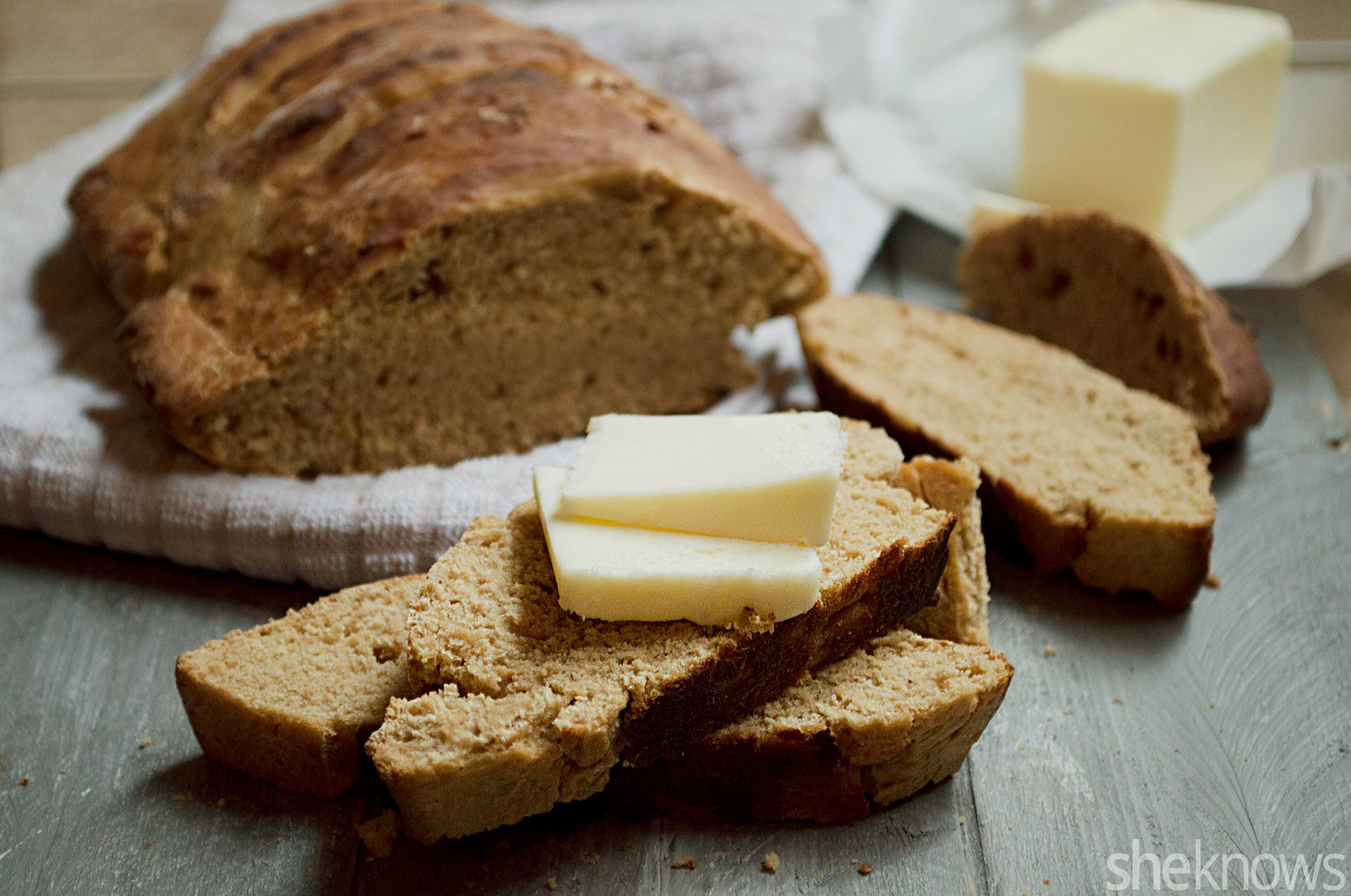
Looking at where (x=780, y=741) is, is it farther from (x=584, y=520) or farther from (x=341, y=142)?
(x=341, y=142)

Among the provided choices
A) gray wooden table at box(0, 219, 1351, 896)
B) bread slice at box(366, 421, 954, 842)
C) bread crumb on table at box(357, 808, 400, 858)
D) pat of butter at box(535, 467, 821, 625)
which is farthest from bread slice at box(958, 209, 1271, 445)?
bread crumb on table at box(357, 808, 400, 858)

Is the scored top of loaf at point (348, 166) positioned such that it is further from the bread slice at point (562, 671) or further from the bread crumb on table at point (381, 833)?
the bread crumb on table at point (381, 833)

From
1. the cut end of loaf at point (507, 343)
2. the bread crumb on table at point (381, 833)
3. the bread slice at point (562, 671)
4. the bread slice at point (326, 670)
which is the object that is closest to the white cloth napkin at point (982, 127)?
the cut end of loaf at point (507, 343)

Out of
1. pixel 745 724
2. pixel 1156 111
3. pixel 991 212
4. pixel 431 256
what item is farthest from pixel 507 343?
pixel 1156 111

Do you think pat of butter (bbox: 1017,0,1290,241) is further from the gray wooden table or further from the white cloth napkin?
the gray wooden table

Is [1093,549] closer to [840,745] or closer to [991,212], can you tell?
[840,745]

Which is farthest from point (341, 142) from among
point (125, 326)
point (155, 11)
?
point (155, 11)
